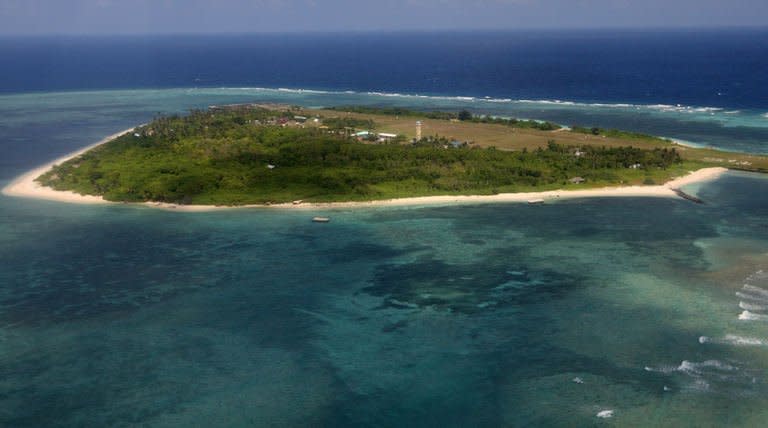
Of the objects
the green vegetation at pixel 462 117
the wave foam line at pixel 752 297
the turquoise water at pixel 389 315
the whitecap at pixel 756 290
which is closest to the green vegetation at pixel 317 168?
the turquoise water at pixel 389 315

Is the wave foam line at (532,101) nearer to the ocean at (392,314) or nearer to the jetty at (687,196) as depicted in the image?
the ocean at (392,314)

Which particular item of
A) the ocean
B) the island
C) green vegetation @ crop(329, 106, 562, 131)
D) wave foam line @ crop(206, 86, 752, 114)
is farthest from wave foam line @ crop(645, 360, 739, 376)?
wave foam line @ crop(206, 86, 752, 114)

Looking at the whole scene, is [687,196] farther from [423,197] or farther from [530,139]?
[530,139]

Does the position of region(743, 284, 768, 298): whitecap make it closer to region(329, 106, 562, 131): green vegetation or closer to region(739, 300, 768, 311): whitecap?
A: region(739, 300, 768, 311): whitecap

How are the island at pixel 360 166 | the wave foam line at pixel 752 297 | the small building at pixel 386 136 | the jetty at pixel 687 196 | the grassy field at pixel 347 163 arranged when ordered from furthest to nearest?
the small building at pixel 386 136 < the grassy field at pixel 347 163 < the island at pixel 360 166 < the jetty at pixel 687 196 < the wave foam line at pixel 752 297

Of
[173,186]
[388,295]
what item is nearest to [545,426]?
[388,295]

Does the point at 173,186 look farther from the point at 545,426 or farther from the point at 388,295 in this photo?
the point at 545,426

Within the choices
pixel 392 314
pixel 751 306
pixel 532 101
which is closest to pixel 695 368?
pixel 751 306
